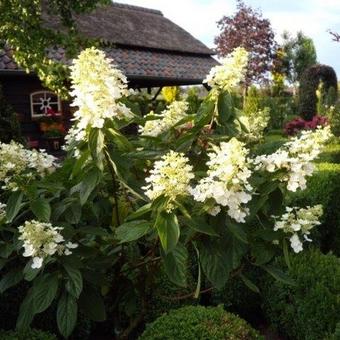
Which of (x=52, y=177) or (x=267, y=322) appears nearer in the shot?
(x=52, y=177)

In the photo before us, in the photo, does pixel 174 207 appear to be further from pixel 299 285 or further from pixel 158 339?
pixel 299 285

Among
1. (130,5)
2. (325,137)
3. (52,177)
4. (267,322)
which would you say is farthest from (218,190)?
(130,5)

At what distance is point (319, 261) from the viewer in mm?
3869

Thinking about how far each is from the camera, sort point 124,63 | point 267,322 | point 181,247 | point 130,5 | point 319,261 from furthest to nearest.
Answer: point 130,5
point 124,63
point 267,322
point 319,261
point 181,247

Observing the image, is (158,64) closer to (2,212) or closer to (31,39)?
(31,39)

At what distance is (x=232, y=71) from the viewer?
8.54 feet

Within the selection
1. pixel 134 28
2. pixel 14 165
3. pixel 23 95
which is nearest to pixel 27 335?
pixel 14 165

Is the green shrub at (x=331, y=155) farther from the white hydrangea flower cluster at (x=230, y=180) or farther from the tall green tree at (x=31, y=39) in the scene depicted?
the white hydrangea flower cluster at (x=230, y=180)

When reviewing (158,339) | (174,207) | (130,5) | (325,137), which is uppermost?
(130,5)

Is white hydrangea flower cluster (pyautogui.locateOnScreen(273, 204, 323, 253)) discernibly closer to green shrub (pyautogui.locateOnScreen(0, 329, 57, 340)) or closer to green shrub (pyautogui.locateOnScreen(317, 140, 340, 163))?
green shrub (pyautogui.locateOnScreen(0, 329, 57, 340))

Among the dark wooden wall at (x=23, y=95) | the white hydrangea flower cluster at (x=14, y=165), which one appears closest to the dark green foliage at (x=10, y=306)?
the white hydrangea flower cluster at (x=14, y=165)

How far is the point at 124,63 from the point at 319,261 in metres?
13.1

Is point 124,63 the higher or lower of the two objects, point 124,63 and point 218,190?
the higher

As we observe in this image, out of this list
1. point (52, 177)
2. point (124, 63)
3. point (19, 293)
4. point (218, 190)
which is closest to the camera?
point (218, 190)
